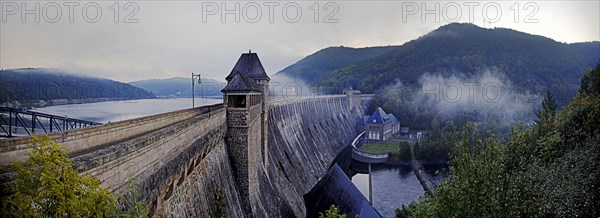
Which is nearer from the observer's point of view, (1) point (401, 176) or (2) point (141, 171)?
(2) point (141, 171)

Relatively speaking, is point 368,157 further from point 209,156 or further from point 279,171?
point 209,156

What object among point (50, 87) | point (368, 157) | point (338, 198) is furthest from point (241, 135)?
point (368, 157)

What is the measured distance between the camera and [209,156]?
1315 centimetres

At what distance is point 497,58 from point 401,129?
3016 inches

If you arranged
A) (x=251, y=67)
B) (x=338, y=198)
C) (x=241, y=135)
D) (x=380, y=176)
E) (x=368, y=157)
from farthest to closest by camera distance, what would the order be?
(x=368, y=157) → (x=380, y=176) → (x=251, y=67) → (x=338, y=198) → (x=241, y=135)

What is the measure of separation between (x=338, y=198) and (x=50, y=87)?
2748 centimetres

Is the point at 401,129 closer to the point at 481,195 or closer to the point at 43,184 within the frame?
the point at 481,195

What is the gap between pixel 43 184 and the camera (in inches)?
131

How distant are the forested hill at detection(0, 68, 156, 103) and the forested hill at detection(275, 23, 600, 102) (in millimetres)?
82890

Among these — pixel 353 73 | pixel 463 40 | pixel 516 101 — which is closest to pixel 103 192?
pixel 516 101

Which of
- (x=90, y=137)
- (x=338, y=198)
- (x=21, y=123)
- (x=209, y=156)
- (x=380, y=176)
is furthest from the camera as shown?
(x=380, y=176)

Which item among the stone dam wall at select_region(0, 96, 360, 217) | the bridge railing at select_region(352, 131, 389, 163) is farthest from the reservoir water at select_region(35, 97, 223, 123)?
the bridge railing at select_region(352, 131, 389, 163)

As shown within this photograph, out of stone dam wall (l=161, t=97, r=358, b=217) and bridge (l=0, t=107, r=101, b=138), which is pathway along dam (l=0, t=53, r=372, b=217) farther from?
bridge (l=0, t=107, r=101, b=138)

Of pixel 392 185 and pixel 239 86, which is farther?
pixel 392 185
